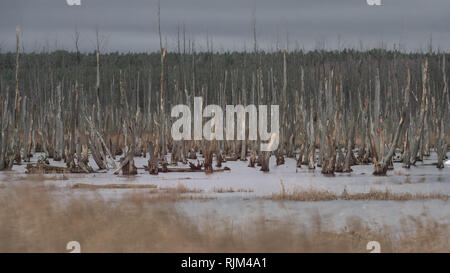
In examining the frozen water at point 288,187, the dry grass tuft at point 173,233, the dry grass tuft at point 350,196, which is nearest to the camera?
the dry grass tuft at point 173,233

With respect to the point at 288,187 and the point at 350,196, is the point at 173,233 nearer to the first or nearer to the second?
the point at 350,196

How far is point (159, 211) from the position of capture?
395 inches

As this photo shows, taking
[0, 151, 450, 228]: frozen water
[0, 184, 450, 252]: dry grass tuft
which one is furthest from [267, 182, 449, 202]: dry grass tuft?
[0, 184, 450, 252]: dry grass tuft

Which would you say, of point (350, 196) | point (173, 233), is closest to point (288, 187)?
point (350, 196)

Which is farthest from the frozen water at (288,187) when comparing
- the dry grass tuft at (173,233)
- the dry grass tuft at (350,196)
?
the dry grass tuft at (173,233)

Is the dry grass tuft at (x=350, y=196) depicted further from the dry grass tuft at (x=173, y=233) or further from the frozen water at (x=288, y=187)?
the dry grass tuft at (x=173, y=233)

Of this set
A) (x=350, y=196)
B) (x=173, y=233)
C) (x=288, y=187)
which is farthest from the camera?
(x=288, y=187)

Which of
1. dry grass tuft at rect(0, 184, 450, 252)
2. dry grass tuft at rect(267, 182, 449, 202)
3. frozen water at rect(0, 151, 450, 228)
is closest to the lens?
dry grass tuft at rect(0, 184, 450, 252)

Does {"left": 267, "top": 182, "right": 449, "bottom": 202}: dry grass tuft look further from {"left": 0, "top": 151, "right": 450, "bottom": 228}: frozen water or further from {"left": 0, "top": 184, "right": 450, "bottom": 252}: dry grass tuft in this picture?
{"left": 0, "top": 184, "right": 450, "bottom": 252}: dry grass tuft

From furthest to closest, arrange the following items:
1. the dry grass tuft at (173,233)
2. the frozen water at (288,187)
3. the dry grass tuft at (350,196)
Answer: the dry grass tuft at (350,196)
the frozen water at (288,187)
the dry grass tuft at (173,233)

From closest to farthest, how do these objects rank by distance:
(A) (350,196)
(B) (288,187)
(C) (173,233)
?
(C) (173,233) → (A) (350,196) → (B) (288,187)

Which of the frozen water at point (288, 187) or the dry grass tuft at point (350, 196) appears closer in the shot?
the frozen water at point (288, 187)

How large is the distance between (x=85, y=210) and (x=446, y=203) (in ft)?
21.5

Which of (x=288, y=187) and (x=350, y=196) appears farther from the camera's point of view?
(x=288, y=187)
